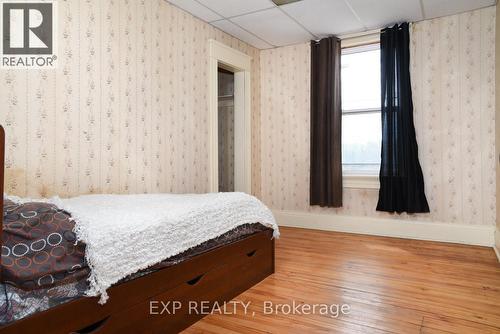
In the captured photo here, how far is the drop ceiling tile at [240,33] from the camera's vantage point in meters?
3.54

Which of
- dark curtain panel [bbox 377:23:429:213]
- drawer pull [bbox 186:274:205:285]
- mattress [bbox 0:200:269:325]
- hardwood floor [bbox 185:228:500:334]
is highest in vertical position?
dark curtain panel [bbox 377:23:429:213]

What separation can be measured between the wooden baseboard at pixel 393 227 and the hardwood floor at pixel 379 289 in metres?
0.15

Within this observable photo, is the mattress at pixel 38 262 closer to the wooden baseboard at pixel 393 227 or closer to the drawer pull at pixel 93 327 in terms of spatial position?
the drawer pull at pixel 93 327

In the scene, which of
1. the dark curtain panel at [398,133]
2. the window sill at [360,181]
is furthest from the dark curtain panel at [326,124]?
the dark curtain panel at [398,133]

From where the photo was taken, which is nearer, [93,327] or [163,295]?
[93,327]

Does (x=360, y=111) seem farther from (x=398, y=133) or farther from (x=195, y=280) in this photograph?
(x=195, y=280)

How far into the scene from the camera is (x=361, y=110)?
3865 millimetres

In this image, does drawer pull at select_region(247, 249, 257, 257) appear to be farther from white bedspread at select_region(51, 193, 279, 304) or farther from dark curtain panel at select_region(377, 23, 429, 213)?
dark curtain panel at select_region(377, 23, 429, 213)

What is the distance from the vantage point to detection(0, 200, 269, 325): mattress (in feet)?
3.23

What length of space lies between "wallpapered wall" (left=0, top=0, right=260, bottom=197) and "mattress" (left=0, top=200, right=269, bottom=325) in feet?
3.39

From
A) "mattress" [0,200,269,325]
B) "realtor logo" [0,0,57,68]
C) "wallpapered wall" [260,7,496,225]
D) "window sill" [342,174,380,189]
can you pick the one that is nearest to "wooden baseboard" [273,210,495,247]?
"wallpapered wall" [260,7,496,225]

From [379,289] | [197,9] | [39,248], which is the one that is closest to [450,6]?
[197,9]

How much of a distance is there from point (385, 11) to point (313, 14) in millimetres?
677

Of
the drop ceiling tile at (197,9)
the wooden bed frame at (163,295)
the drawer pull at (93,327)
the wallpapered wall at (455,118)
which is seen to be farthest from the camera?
the wallpapered wall at (455,118)
